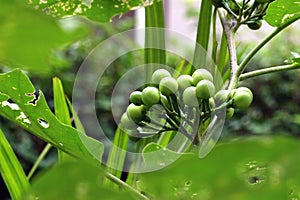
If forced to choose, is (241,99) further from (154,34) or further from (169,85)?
(154,34)

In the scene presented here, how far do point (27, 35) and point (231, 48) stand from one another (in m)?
0.47

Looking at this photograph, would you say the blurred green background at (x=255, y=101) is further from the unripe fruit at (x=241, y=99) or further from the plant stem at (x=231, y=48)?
the unripe fruit at (x=241, y=99)

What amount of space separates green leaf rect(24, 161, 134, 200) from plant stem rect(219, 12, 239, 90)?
1.31ft

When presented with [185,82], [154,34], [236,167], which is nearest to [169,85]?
[185,82]

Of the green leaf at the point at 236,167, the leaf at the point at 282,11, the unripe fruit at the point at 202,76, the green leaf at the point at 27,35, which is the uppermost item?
the green leaf at the point at 27,35

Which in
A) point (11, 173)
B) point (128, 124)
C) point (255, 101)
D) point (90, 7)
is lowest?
point (255, 101)

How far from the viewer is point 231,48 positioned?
0.57 meters

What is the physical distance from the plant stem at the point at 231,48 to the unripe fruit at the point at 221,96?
0.06 ft

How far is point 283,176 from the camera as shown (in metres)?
0.14

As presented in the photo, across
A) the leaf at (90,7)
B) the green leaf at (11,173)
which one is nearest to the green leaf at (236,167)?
the leaf at (90,7)

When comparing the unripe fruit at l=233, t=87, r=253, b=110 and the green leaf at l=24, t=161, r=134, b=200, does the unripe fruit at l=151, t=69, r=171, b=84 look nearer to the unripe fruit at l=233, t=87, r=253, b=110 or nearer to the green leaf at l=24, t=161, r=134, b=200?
the unripe fruit at l=233, t=87, r=253, b=110

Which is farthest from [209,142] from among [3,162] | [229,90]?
[3,162]

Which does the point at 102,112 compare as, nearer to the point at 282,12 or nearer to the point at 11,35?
the point at 282,12

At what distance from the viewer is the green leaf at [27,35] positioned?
0.39 ft
